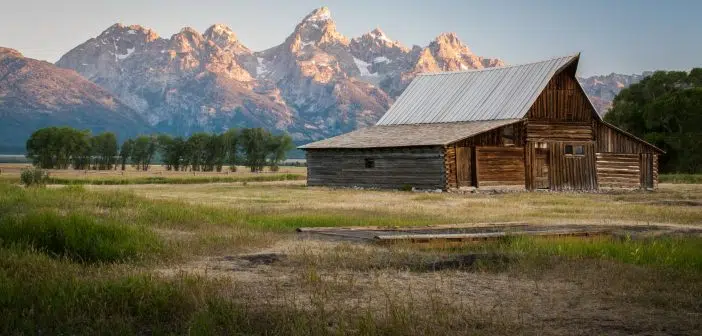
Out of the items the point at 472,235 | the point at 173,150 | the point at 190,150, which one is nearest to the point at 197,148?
the point at 190,150

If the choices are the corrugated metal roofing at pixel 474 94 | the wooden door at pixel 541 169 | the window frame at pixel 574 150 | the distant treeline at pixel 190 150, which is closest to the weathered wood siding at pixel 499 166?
the wooden door at pixel 541 169

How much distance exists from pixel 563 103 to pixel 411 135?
9191mm

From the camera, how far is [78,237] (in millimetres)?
12164

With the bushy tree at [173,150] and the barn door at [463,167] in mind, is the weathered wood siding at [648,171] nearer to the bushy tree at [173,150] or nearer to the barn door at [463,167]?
the barn door at [463,167]

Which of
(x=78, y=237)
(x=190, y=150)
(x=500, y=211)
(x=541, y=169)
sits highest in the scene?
(x=190, y=150)

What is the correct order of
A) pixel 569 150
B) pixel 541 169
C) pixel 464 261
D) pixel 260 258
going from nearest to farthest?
pixel 464 261
pixel 260 258
pixel 541 169
pixel 569 150

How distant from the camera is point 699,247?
1290cm

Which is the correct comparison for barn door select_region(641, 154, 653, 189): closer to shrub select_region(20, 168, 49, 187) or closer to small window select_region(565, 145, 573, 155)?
small window select_region(565, 145, 573, 155)

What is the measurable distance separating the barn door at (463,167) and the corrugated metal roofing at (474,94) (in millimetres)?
4210

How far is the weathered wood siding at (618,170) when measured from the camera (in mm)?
43344

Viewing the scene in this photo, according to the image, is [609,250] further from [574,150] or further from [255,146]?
[255,146]

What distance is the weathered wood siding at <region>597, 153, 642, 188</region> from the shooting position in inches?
1706

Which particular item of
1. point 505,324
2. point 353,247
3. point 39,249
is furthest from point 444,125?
point 505,324

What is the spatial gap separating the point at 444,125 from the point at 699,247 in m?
31.4
